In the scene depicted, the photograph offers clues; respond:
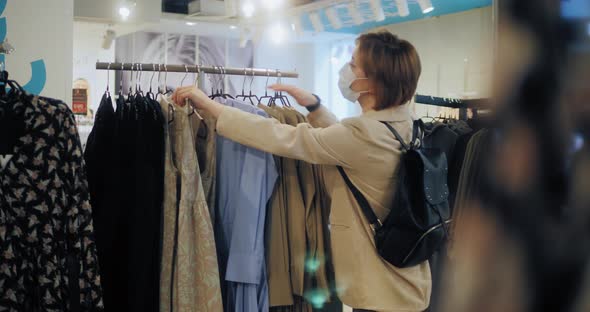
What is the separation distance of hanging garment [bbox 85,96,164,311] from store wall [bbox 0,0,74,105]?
2.09 feet

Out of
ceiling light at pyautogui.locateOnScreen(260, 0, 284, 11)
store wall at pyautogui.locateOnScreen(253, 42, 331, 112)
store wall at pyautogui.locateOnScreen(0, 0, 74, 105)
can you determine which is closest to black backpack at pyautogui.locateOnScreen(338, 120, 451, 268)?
store wall at pyautogui.locateOnScreen(0, 0, 74, 105)

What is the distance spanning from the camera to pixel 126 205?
1.80 meters

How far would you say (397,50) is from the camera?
175cm

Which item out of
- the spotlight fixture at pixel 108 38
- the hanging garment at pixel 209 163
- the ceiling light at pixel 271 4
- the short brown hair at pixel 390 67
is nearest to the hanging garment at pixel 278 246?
the hanging garment at pixel 209 163

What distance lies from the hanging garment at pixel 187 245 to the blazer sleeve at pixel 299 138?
19cm

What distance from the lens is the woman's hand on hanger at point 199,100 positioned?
1806 mm

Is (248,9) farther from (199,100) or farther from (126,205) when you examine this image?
(126,205)

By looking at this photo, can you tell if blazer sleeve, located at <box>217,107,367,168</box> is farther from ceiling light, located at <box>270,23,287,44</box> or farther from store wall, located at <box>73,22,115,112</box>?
store wall, located at <box>73,22,115,112</box>

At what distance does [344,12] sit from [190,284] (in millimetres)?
5072

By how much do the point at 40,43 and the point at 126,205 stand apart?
92 centimetres

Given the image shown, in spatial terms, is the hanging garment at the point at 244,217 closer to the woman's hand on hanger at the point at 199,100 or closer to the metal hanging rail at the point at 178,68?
the woman's hand on hanger at the point at 199,100

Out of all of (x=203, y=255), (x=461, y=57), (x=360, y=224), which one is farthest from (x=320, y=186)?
(x=461, y=57)

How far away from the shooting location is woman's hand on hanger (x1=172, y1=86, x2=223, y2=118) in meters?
1.81

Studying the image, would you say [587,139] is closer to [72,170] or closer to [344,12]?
[72,170]
